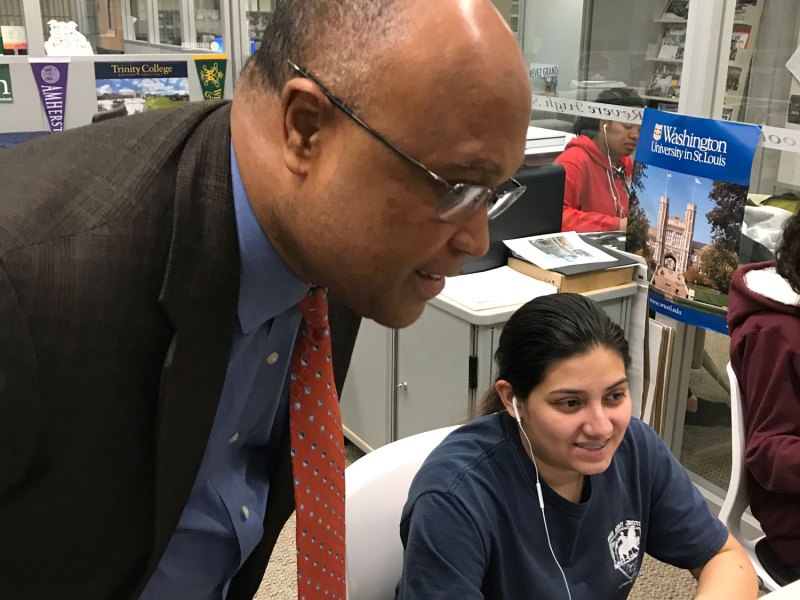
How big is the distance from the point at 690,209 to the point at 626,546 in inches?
54.8

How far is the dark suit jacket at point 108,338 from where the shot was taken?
575mm

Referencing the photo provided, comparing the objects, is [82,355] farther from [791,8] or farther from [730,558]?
[791,8]

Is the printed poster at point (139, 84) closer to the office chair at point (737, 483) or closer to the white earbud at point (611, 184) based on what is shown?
the white earbud at point (611, 184)

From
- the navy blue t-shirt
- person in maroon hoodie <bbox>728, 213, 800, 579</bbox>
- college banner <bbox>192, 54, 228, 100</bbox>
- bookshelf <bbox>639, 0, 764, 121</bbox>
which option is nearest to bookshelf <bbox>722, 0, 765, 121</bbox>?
bookshelf <bbox>639, 0, 764, 121</bbox>

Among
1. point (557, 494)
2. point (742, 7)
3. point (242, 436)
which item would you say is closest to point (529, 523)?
point (557, 494)

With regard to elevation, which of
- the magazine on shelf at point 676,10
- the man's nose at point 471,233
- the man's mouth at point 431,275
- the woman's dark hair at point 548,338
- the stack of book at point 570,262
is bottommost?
the stack of book at point 570,262

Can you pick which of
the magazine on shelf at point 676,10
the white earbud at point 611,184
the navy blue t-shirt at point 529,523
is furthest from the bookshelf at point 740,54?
the navy blue t-shirt at point 529,523

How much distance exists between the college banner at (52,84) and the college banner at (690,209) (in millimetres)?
1861

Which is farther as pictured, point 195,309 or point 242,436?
point 242,436

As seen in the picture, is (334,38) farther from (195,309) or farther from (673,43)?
(673,43)

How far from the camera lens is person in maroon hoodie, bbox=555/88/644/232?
9.45ft

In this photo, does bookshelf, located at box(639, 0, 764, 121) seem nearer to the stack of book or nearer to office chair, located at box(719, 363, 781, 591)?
the stack of book

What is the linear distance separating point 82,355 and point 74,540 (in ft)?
0.61

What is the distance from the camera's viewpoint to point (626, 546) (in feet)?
4.42
